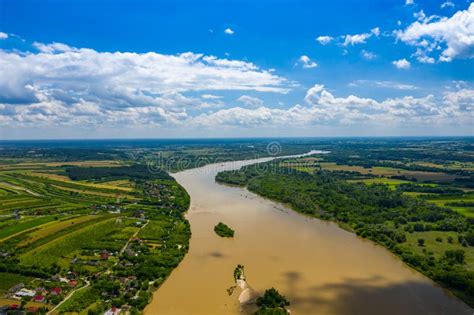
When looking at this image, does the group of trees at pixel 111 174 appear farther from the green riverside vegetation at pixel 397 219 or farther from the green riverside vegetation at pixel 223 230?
the green riverside vegetation at pixel 223 230

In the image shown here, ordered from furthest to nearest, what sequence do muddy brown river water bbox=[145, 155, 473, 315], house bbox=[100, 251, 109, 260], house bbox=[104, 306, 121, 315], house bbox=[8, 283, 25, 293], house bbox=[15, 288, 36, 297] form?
house bbox=[100, 251, 109, 260] → house bbox=[8, 283, 25, 293] → house bbox=[15, 288, 36, 297] → muddy brown river water bbox=[145, 155, 473, 315] → house bbox=[104, 306, 121, 315]

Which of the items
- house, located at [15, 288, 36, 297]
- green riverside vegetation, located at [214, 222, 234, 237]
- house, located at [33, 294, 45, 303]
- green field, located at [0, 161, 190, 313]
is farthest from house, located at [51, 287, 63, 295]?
green riverside vegetation, located at [214, 222, 234, 237]

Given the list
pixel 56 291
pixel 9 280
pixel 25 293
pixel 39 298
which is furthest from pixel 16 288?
pixel 56 291

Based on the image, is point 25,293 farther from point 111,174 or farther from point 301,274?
point 111,174

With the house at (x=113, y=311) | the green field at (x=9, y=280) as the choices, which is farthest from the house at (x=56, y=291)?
the house at (x=113, y=311)

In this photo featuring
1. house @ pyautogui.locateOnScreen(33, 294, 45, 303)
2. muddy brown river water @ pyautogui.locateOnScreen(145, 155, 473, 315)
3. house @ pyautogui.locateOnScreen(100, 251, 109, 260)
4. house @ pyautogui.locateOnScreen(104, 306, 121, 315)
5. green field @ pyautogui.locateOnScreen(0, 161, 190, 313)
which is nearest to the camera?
house @ pyautogui.locateOnScreen(104, 306, 121, 315)

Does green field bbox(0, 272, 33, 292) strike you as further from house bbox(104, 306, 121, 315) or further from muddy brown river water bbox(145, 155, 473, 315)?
muddy brown river water bbox(145, 155, 473, 315)

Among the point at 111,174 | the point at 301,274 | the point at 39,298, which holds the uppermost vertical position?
the point at 111,174

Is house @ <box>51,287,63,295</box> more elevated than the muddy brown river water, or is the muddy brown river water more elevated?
house @ <box>51,287,63,295</box>

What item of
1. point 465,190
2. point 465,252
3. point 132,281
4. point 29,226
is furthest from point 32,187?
point 465,190

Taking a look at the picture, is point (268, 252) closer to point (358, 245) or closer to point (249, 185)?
point (358, 245)
